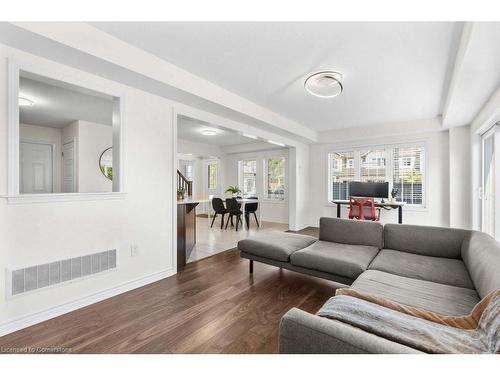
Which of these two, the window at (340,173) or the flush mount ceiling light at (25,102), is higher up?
the flush mount ceiling light at (25,102)

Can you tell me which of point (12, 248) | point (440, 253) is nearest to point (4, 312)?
point (12, 248)

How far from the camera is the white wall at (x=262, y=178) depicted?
7090mm

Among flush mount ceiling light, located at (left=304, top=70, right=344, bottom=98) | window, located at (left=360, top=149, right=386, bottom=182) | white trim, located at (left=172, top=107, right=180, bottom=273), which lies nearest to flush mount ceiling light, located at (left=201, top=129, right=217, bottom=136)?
white trim, located at (left=172, top=107, right=180, bottom=273)

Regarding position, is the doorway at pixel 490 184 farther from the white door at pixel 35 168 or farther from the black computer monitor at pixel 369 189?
the white door at pixel 35 168

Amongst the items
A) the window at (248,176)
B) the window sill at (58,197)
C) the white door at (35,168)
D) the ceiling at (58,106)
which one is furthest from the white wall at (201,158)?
the window sill at (58,197)

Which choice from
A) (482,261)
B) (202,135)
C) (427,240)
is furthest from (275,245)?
(202,135)

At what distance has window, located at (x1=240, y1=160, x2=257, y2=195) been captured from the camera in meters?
7.70

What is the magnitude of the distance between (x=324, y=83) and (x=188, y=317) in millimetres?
2859

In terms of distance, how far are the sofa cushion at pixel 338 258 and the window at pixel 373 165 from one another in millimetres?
3298

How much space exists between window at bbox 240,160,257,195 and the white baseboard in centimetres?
506

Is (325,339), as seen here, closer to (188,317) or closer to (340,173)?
(188,317)

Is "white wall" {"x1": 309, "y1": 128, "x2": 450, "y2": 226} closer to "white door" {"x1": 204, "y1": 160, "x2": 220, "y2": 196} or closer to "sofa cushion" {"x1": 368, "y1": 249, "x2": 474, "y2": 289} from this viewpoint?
"sofa cushion" {"x1": 368, "y1": 249, "x2": 474, "y2": 289}
